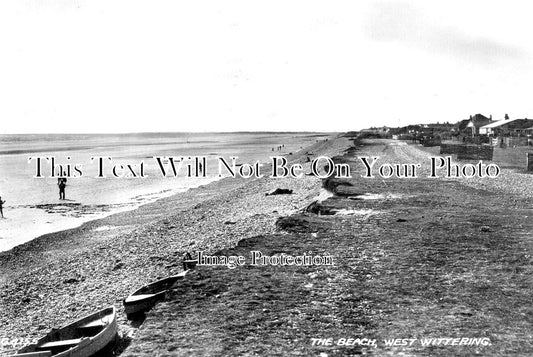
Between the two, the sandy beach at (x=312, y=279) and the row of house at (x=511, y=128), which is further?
the row of house at (x=511, y=128)

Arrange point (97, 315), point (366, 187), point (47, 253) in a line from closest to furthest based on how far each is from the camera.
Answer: point (97, 315) < point (47, 253) < point (366, 187)

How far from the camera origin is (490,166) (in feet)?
124

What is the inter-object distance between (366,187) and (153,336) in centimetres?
1984

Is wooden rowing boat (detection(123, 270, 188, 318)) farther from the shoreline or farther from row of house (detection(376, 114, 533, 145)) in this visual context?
row of house (detection(376, 114, 533, 145))

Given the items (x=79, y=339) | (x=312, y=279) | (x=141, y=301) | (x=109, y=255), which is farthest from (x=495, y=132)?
(x=79, y=339)

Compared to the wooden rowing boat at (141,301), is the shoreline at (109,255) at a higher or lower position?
lower

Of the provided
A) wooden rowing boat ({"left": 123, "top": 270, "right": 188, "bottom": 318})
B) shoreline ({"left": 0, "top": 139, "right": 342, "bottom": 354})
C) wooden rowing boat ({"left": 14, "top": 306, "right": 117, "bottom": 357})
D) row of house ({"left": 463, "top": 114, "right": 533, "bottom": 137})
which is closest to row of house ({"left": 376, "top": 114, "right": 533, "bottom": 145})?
row of house ({"left": 463, "top": 114, "right": 533, "bottom": 137})

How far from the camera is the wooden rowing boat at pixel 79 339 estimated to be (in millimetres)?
8164

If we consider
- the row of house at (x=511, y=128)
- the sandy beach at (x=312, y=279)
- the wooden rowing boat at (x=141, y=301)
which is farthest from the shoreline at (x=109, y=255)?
the row of house at (x=511, y=128)

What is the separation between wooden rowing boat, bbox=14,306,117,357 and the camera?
8164 mm

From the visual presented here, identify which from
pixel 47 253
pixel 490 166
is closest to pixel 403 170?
pixel 490 166

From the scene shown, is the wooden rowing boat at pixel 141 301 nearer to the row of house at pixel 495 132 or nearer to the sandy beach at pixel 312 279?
the sandy beach at pixel 312 279

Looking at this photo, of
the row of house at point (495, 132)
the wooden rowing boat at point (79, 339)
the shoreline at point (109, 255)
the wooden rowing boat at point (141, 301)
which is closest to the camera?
the wooden rowing boat at point (79, 339)

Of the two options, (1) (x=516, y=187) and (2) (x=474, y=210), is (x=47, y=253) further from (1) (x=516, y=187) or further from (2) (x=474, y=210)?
(1) (x=516, y=187)
